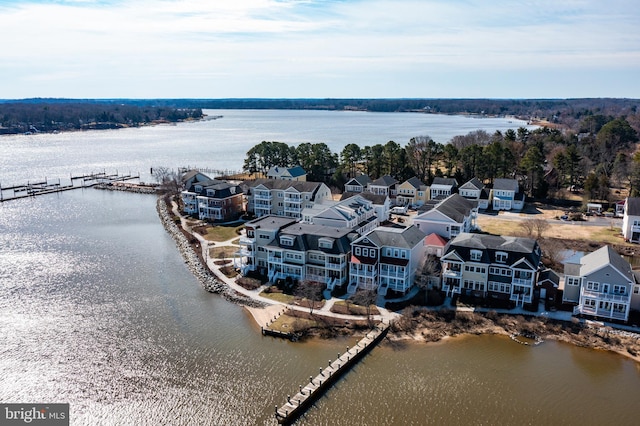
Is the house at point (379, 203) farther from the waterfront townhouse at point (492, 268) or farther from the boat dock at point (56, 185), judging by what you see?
the boat dock at point (56, 185)

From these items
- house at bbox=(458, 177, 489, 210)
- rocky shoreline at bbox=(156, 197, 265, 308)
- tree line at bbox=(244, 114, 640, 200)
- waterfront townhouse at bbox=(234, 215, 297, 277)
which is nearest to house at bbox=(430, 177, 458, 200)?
house at bbox=(458, 177, 489, 210)

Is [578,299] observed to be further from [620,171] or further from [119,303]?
[620,171]

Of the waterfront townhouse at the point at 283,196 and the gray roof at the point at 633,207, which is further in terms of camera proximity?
the waterfront townhouse at the point at 283,196

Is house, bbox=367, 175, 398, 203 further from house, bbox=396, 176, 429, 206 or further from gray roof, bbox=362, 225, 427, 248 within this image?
gray roof, bbox=362, 225, 427, 248

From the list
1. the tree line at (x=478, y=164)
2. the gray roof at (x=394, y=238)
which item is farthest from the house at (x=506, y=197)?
the gray roof at (x=394, y=238)

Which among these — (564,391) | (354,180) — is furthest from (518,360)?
(354,180)

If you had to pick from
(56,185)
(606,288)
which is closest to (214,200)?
(606,288)
